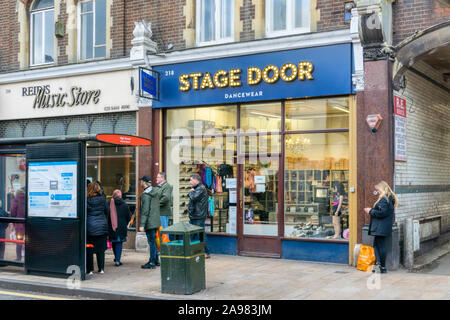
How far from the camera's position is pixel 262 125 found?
479 inches

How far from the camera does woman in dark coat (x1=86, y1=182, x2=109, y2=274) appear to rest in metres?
9.96

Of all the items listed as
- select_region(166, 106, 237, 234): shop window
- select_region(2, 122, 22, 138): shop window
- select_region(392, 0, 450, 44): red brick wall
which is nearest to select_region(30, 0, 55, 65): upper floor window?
select_region(2, 122, 22, 138): shop window

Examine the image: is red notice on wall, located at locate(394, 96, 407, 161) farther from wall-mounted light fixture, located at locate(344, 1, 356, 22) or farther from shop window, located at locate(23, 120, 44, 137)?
shop window, located at locate(23, 120, 44, 137)

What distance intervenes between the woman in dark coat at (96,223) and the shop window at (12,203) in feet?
4.13

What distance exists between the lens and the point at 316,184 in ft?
38.1

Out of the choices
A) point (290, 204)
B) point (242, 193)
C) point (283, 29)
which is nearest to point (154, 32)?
point (283, 29)

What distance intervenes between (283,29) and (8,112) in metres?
8.46

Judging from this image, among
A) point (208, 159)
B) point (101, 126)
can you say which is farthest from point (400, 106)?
point (101, 126)

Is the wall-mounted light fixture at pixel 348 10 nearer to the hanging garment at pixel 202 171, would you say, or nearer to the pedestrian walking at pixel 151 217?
the hanging garment at pixel 202 171

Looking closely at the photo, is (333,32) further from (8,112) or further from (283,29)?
(8,112)

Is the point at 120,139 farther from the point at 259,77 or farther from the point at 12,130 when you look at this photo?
the point at 12,130

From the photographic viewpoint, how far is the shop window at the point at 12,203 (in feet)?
33.6

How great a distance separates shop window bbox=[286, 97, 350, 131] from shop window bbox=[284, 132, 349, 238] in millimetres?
192

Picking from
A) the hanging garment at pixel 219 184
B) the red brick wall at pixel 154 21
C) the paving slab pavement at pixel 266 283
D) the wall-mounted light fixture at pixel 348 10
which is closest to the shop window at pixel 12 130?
the red brick wall at pixel 154 21
